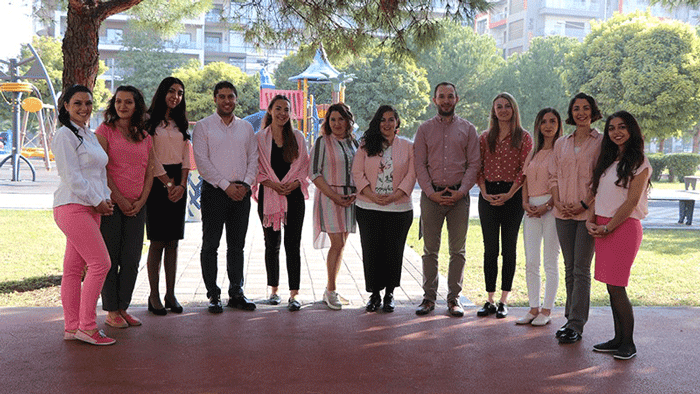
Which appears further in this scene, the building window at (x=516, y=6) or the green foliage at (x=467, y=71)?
the building window at (x=516, y=6)

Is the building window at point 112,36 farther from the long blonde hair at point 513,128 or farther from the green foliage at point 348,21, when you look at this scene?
the long blonde hair at point 513,128

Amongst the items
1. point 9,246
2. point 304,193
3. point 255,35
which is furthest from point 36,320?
point 9,246

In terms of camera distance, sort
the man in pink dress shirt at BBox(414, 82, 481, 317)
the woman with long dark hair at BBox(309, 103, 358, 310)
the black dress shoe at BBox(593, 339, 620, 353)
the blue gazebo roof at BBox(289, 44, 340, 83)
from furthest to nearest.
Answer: the blue gazebo roof at BBox(289, 44, 340, 83) → the woman with long dark hair at BBox(309, 103, 358, 310) → the man in pink dress shirt at BBox(414, 82, 481, 317) → the black dress shoe at BBox(593, 339, 620, 353)

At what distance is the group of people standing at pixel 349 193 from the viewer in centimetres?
489

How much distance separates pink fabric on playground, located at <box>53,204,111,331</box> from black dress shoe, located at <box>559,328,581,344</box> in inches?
126

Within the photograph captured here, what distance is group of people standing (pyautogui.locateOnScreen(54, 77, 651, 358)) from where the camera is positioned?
4891 millimetres

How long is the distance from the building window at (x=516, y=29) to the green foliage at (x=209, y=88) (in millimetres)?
29965

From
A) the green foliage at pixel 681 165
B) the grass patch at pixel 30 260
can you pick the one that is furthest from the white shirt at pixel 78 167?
the green foliage at pixel 681 165

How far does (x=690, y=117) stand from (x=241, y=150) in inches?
1077

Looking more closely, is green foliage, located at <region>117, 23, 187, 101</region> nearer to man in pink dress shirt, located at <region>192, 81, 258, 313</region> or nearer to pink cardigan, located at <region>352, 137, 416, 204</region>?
man in pink dress shirt, located at <region>192, 81, 258, 313</region>

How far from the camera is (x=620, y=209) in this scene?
481 cm

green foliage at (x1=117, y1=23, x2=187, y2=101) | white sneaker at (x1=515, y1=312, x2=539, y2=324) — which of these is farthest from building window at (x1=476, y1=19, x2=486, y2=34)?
white sneaker at (x1=515, y1=312, x2=539, y2=324)

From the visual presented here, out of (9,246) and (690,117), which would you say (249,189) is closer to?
(9,246)

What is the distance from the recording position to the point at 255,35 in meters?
7.84
